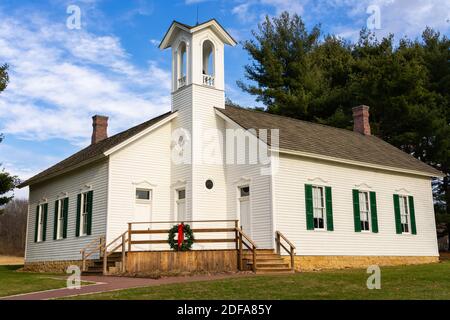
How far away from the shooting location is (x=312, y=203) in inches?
781

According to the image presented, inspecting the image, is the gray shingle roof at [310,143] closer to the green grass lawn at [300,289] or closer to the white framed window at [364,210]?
the white framed window at [364,210]

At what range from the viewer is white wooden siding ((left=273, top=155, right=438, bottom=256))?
62.4 ft

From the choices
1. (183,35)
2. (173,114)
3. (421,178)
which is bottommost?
(421,178)

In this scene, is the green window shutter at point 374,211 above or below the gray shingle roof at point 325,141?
below

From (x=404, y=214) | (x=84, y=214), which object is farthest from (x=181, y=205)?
(x=404, y=214)

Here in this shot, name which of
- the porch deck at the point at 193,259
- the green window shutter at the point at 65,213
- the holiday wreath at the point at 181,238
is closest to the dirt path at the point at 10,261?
the green window shutter at the point at 65,213

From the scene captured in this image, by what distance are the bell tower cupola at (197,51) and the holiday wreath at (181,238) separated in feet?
21.2

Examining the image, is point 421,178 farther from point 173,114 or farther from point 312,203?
point 173,114

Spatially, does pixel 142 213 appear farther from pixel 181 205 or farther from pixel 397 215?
pixel 397 215

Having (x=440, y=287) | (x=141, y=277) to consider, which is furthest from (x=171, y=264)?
(x=440, y=287)

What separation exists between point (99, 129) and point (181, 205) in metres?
9.04

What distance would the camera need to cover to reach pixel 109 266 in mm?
17906

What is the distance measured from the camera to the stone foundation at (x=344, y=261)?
1894 centimetres

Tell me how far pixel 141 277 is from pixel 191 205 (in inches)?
197
